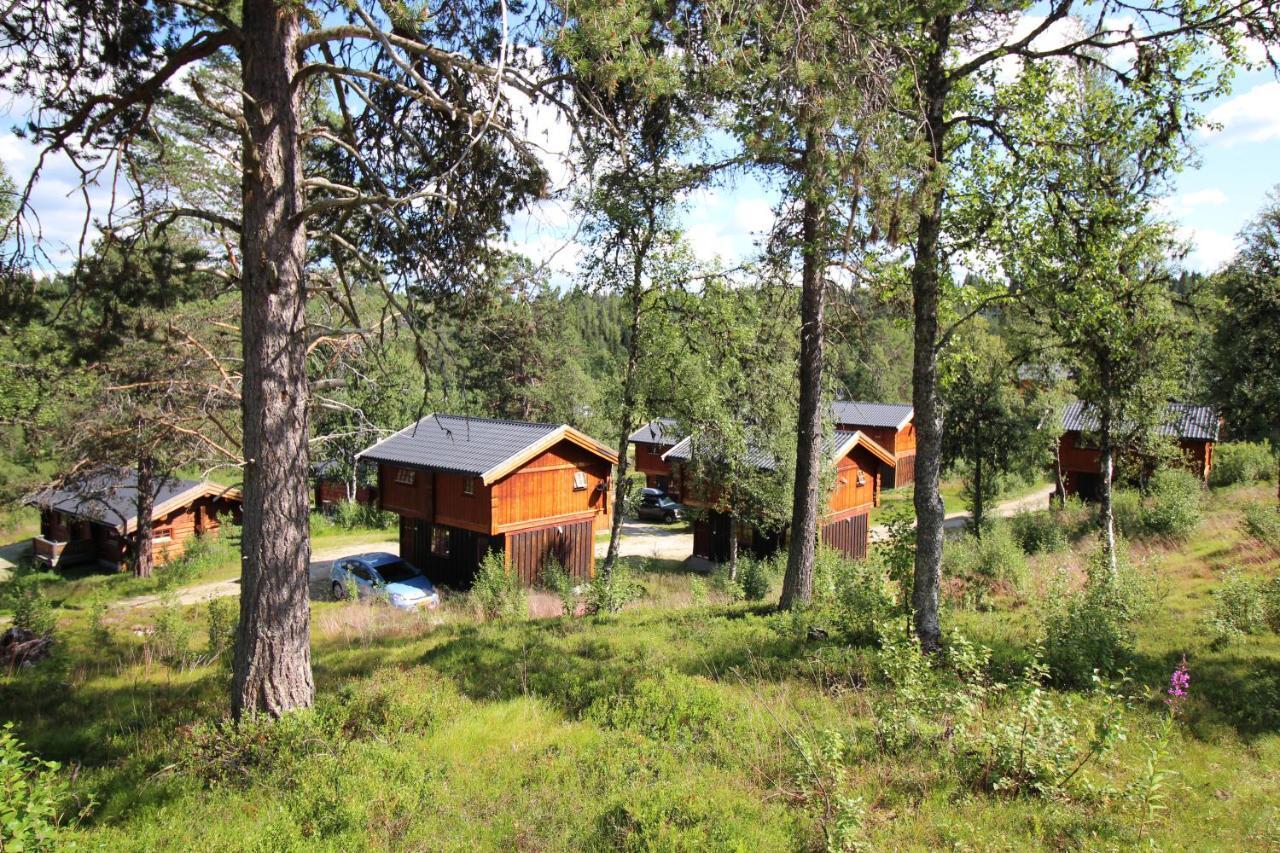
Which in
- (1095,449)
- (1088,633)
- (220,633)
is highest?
(1095,449)

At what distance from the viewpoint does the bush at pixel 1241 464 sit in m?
30.5

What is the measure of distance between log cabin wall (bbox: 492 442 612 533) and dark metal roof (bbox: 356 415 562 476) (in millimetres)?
782

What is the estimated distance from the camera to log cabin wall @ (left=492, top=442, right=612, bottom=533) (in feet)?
66.7

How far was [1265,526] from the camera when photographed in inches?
569

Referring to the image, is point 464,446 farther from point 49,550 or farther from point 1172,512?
point 49,550

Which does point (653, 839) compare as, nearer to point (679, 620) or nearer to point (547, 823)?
Answer: point (547, 823)

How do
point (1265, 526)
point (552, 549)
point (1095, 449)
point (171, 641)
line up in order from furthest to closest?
point (1095, 449) < point (552, 549) < point (1265, 526) < point (171, 641)

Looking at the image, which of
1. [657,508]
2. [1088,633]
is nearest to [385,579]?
[1088,633]

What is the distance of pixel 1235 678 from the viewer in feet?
24.0

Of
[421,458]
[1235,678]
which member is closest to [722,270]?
[1235,678]

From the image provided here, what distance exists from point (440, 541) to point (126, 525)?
15196mm

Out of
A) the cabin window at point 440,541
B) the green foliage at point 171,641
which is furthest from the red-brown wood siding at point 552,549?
the green foliage at point 171,641

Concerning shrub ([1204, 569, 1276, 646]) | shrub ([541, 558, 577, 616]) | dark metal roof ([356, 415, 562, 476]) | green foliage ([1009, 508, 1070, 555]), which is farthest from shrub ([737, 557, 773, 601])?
shrub ([1204, 569, 1276, 646])

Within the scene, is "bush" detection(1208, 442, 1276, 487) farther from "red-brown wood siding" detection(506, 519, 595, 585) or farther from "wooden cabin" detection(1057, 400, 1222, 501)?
"red-brown wood siding" detection(506, 519, 595, 585)
